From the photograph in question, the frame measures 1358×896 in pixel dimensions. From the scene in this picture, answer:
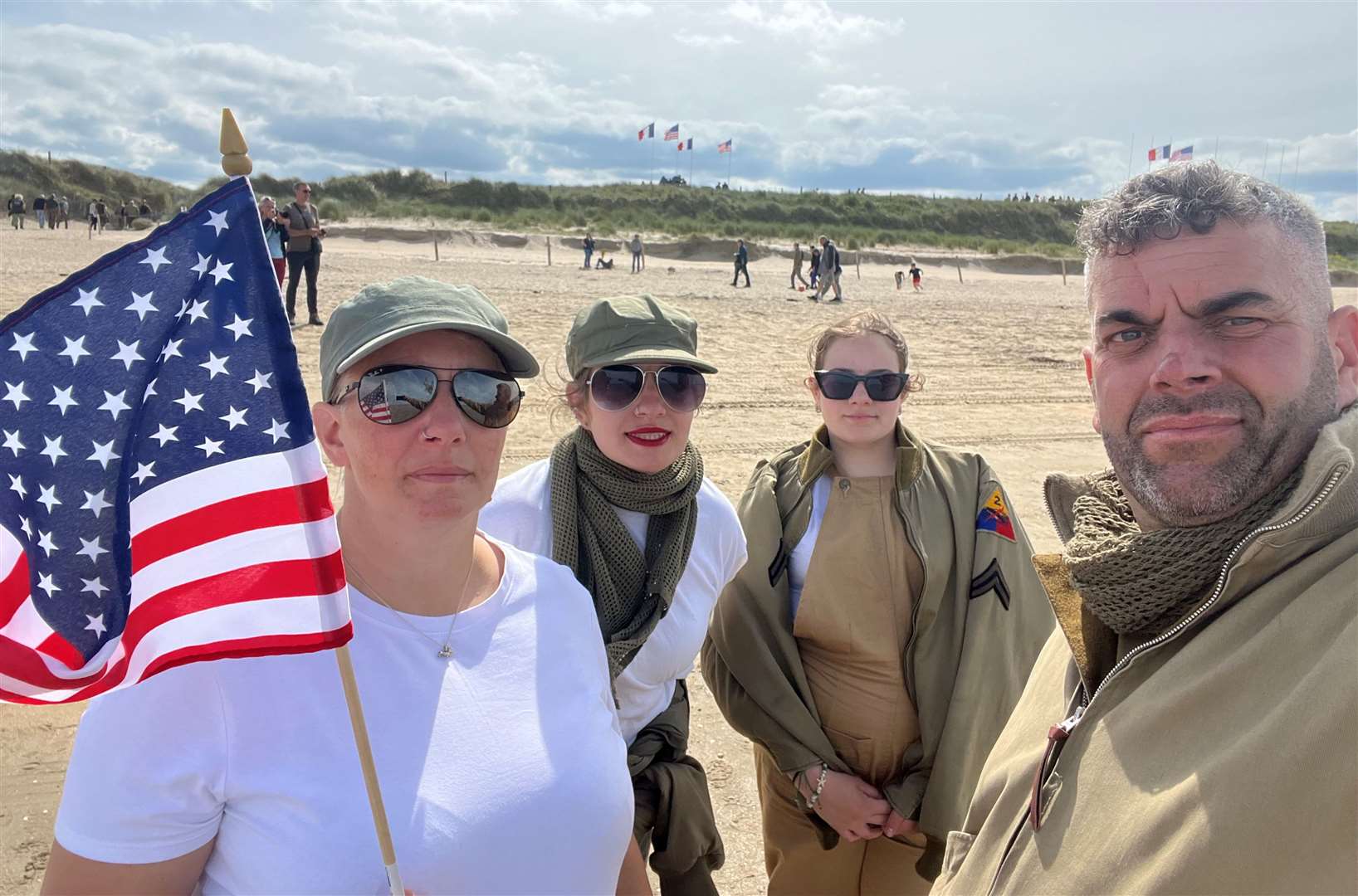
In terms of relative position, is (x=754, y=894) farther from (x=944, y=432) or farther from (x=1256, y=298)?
(x=944, y=432)

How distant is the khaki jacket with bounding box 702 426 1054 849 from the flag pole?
67.6 inches

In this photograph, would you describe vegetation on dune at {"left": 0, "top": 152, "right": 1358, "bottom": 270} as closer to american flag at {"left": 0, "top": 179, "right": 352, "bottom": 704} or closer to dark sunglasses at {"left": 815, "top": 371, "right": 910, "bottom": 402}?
dark sunglasses at {"left": 815, "top": 371, "right": 910, "bottom": 402}

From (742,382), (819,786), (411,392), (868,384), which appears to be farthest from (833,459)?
(742,382)

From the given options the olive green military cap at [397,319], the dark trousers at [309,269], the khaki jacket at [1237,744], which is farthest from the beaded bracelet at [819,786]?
the dark trousers at [309,269]

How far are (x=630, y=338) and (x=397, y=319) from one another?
1195mm

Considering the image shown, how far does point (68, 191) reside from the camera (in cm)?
6216

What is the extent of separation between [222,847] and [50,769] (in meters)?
3.01

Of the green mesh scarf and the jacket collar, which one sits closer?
the green mesh scarf

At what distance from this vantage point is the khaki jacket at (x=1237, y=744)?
1.30 m

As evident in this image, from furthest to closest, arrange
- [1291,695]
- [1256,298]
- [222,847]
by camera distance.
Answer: [1256,298]
[222,847]
[1291,695]

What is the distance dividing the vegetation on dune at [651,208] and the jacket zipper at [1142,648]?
44515 millimetres

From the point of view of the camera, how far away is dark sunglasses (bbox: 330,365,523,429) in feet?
6.28

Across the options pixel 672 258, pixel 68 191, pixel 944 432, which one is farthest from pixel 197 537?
pixel 68 191

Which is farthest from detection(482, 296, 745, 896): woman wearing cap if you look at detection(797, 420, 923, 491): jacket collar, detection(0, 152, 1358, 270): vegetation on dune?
detection(0, 152, 1358, 270): vegetation on dune
